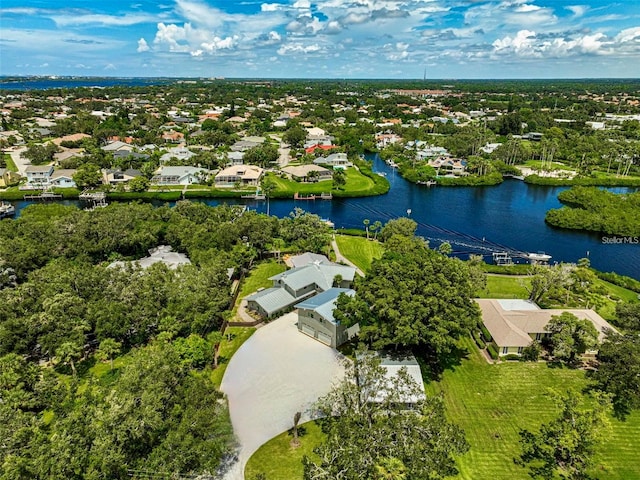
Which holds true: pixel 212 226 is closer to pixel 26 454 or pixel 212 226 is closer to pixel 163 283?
pixel 163 283

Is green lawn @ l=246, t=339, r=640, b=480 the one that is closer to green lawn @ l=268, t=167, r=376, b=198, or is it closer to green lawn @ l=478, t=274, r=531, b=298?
green lawn @ l=478, t=274, r=531, b=298

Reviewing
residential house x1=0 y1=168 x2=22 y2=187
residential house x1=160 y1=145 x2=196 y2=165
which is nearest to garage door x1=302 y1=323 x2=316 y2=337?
residential house x1=160 y1=145 x2=196 y2=165

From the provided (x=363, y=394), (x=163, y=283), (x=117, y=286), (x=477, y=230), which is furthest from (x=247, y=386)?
(x=477, y=230)

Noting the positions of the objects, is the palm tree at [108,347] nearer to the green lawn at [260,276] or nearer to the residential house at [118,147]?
the green lawn at [260,276]

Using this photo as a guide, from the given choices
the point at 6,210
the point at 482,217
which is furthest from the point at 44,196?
the point at 482,217

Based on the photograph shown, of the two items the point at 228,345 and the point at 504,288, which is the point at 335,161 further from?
the point at 228,345
